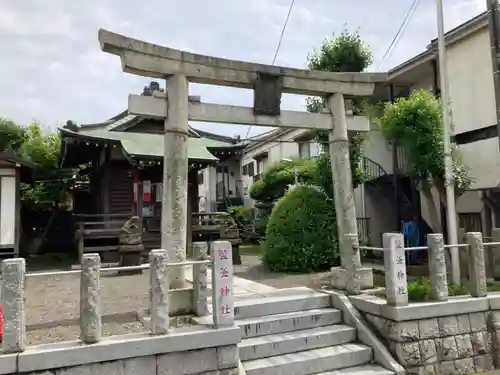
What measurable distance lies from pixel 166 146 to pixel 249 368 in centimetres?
402

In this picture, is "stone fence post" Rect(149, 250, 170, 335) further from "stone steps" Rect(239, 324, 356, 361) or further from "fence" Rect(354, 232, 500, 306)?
"fence" Rect(354, 232, 500, 306)

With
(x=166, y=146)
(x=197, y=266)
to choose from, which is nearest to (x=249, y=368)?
(x=197, y=266)

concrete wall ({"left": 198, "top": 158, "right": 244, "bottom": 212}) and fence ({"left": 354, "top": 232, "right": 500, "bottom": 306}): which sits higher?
concrete wall ({"left": 198, "top": 158, "right": 244, "bottom": 212})

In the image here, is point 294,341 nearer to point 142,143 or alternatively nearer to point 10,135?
point 142,143

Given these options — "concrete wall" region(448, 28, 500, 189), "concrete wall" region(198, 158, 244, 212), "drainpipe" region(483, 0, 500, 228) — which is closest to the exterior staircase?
"drainpipe" region(483, 0, 500, 228)

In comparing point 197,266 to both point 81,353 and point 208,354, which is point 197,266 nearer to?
point 208,354

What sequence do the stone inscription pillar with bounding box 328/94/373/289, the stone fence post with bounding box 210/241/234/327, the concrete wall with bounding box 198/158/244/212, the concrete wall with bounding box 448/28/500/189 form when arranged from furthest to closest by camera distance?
1. the concrete wall with bounding box 198/158/244/212
2. the concrete wall with bounding box 448/28/500/189
3. the stone inscription pillar with bounding box 328/94/373/289
4. the stone fence post with bounding box 210/241/234/327

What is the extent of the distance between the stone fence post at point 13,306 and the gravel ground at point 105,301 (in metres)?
0.62

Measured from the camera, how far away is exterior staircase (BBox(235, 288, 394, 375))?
265 inches

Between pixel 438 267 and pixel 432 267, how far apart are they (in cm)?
10

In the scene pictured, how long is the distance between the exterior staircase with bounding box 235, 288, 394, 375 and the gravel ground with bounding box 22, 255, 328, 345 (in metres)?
1.72

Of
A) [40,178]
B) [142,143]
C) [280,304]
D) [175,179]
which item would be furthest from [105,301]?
[40,178]

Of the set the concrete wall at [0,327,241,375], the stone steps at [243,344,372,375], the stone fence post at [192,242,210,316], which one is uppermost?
the stone fence post at [192,242,210,316]

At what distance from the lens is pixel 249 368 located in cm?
646
